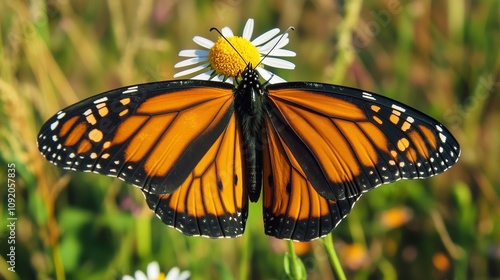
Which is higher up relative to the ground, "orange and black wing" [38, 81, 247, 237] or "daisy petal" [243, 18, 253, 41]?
"daisy petal" [243, 18, 253, 41]

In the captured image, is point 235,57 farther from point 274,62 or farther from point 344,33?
point 344,33

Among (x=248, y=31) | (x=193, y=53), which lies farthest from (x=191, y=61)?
(x=248, y=31)

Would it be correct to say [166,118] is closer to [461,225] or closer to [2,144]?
[2,144]

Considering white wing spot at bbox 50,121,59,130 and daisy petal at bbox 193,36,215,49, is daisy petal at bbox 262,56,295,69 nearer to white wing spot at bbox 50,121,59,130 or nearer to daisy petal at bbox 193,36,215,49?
daisy petal at bbox 193,36,215,49

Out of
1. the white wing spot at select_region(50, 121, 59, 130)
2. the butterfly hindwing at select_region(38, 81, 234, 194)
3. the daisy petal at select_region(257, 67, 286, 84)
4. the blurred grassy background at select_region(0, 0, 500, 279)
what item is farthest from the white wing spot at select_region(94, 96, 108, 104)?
the blurred grassy background at select_region(0, 0, 500, 279)

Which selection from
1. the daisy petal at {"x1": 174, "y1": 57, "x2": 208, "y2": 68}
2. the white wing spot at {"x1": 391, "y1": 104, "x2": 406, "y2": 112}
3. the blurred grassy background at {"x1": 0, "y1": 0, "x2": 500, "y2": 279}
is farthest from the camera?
the blurred grassy background at {"x1": 0, "y1": 0, "x2": 500, "y2": 279}

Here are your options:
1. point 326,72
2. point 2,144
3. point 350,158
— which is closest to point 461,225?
point 326,72

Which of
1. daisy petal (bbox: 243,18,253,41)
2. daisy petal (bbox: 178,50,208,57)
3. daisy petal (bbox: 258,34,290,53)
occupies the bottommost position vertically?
daisy petal (bbox: 178,50,208,57)
